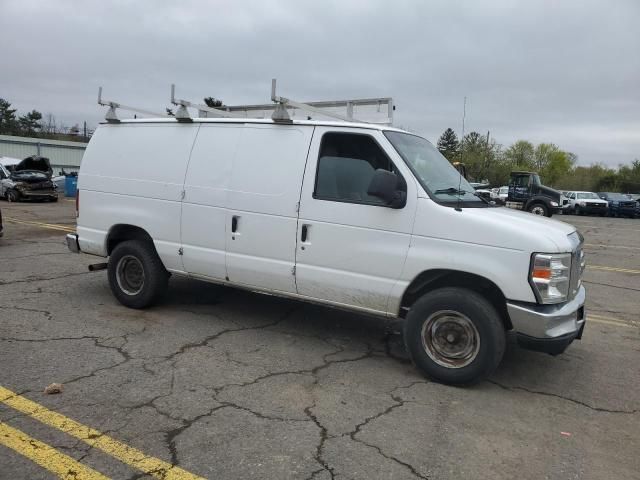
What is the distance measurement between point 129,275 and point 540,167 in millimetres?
90046

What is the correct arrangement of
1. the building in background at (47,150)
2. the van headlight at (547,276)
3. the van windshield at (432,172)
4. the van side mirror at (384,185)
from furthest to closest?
1. the building in background at (47,150)
2. the van windshield at (432,172)
3. the van side mirror at (384,185)
4. the van headlight at (547,276)

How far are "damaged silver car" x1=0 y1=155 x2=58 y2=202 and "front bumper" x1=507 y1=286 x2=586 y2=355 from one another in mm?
22791

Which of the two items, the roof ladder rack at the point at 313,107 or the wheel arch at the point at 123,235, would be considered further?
the wheel arch at the point at 123,235

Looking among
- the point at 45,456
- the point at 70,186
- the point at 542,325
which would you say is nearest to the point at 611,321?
the point at 542,325

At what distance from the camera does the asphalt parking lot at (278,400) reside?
3.17m

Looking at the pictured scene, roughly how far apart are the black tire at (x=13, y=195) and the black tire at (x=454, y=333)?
22424 mm

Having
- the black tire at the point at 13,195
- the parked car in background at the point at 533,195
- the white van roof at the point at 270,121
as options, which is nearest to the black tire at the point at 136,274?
the white van roof at the point at 270,121

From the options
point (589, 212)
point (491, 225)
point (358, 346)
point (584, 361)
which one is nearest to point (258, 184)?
point (358, 346)

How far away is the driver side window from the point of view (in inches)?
188

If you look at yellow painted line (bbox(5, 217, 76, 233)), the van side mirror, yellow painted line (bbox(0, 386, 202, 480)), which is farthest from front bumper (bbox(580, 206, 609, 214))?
yellow painted line (bbox(0, 386, 202, 480))

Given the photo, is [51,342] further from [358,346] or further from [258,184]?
[358,346]

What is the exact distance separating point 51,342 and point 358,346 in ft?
9.51

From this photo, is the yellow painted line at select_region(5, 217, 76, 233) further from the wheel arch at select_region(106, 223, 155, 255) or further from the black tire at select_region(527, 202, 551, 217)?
the black tire at select_region(527, 202, 551, 217)

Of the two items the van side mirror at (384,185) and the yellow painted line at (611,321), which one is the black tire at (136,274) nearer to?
the van side mirror at (384,185)
